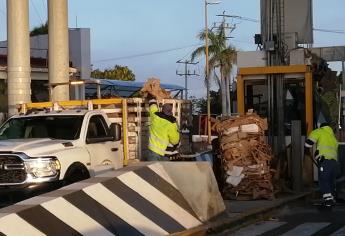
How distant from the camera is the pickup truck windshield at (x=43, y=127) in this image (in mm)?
11237

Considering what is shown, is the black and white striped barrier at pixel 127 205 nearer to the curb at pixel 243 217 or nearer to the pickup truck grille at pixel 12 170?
the curb at pixel 243 217

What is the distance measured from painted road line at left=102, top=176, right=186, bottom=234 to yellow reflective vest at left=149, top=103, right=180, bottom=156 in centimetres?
319

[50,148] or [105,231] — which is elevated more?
[50,148]

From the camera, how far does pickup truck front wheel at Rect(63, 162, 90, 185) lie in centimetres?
1017

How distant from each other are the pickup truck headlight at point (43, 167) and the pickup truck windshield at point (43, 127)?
1.19 meters

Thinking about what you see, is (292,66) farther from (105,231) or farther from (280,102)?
(105,231)

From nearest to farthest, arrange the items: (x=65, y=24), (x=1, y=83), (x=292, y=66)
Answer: (x=292, y=66) → (x=65, y=24) → (x=1, y=83)

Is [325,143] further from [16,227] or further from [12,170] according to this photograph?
[16,227]

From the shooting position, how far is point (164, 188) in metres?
9.07

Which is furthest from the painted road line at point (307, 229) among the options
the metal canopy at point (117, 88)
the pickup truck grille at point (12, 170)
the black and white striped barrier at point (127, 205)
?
the metal canopy at point (117, 88)

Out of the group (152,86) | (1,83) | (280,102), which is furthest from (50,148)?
(1,83)

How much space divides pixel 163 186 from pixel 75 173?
1.99 m

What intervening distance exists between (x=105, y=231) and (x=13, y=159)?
2.60 m

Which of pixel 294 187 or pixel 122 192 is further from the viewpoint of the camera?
pixel 294 187
